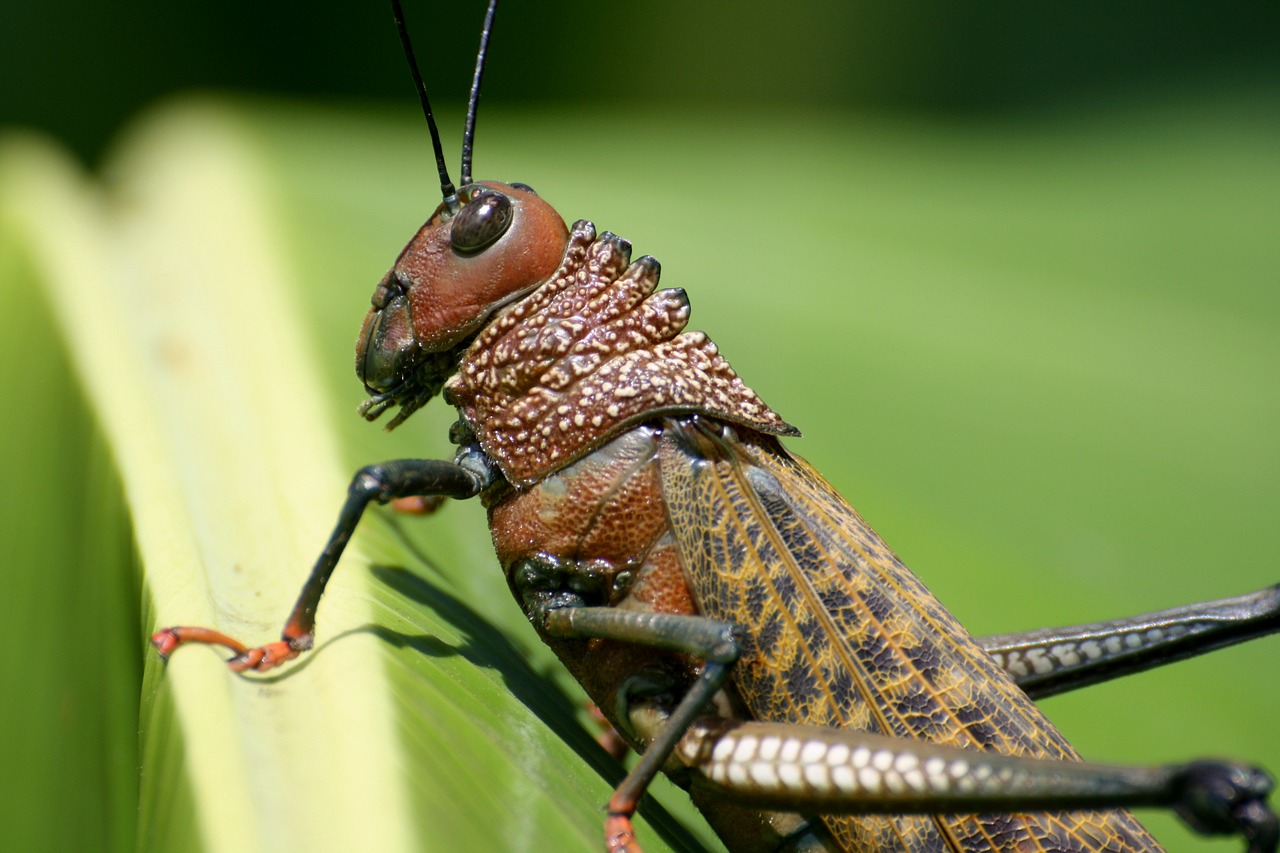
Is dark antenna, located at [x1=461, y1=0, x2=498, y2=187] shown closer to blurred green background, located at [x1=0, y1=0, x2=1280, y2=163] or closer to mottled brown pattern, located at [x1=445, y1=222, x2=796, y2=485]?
mottled brown pattern, located at [x1=445, y1=222, x2=796, y2=485]

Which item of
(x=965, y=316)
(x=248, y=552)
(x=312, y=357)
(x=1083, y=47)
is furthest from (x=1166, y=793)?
(x=1083, y=47)

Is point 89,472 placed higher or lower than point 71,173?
lower

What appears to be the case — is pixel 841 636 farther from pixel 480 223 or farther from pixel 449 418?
pixel 449 418

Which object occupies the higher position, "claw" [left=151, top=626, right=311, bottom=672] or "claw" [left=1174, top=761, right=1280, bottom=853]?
"claw" [left=151, top=626, right=311, bottom=672]

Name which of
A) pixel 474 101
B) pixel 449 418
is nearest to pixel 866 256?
pixel 449 418

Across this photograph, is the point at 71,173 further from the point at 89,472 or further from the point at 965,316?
the point at 965,316

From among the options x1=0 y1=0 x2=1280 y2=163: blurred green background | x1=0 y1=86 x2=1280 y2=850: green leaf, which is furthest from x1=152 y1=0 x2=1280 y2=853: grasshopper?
x1=0 y1=0 x2=1280 y2=163: blurred green background

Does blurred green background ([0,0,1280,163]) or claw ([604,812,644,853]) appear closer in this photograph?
claw ([604,812,644,853])

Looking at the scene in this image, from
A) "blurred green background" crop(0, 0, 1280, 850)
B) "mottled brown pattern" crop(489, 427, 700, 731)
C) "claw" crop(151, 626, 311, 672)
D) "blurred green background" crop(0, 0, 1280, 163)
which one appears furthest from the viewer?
"blurred green background" crop(0, 0, 1280, 163)
